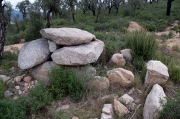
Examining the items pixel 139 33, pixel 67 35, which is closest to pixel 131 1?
pixel 139 33

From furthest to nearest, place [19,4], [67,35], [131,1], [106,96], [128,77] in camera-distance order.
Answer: [19,4] < [131,1] < [67,35] < [128,77] < [106,96]

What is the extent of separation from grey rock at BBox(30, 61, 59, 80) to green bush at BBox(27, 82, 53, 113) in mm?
594

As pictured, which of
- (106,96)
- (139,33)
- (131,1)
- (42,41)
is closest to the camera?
(106,96)

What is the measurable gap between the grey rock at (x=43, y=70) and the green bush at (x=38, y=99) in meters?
0.59

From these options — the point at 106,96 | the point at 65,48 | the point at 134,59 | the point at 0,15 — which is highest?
the point at 0,15

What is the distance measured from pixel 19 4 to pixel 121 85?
32685 millimetres

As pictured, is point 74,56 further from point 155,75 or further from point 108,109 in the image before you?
point 155,75

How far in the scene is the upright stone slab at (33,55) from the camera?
13.2ft

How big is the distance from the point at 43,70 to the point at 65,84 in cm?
75

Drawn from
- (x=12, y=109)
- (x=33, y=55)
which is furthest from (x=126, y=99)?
(x=33, y=55)

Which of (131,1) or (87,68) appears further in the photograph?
(131,1)

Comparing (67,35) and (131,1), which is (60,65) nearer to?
(67,35)

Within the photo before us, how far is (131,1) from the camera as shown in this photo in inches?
1059

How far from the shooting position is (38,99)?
3.37 meters
